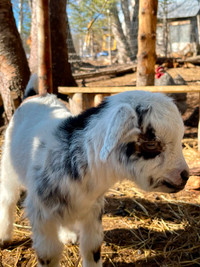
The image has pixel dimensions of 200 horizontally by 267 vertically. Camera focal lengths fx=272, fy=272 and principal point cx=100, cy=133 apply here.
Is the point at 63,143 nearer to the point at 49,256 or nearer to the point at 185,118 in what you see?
the point at 49,256

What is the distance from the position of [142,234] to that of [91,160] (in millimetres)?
1422

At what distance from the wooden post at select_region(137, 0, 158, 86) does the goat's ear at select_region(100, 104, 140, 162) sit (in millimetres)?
3313

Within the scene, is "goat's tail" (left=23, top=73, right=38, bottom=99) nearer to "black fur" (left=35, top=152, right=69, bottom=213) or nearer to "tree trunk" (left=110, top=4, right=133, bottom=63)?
"black fur" (left=35, top=152, right=69, bottom=213)

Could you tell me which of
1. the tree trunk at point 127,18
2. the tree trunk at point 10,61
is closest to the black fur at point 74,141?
the tree trunk at point 10,61

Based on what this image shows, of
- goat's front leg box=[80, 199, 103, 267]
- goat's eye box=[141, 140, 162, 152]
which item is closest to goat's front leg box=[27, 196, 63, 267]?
goat's front leg box=[80, 199, 103, 267]

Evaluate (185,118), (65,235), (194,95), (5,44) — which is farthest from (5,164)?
(194,95)

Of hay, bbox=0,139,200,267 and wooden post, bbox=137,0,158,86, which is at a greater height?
wooden post, bbox=137,0,158,86

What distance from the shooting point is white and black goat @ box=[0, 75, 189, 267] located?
1549 mm

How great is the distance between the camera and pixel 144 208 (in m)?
3.13

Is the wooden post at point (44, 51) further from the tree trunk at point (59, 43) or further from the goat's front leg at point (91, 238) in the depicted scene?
the tree trunk at point (59, 43)

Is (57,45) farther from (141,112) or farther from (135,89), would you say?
(141,112)

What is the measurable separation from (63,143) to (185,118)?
5.05 meters

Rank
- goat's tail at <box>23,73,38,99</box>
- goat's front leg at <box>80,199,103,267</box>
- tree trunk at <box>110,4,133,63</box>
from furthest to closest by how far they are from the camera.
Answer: tree trunk at <box>110,4,133,63</box> < goat's tail at <box>23,73,38,99</box> < goat's front leg at <box>80,199,103,267</box>

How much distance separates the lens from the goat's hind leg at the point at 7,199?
2613mm
